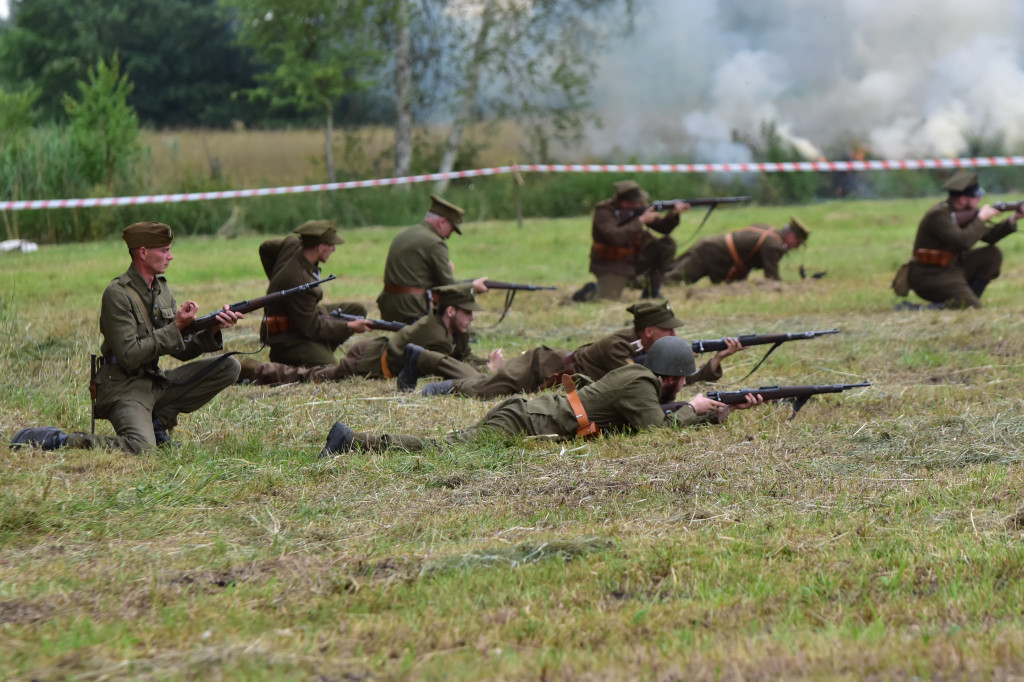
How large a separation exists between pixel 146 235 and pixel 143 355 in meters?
0.71

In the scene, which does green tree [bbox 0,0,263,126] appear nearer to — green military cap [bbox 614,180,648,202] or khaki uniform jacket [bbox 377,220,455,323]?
green military cap [bbox 614,180,648,202]

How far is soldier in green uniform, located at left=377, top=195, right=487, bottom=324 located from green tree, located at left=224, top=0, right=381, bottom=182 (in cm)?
1647

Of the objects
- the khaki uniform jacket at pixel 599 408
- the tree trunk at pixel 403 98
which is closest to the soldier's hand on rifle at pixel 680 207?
the khaki uniform jacket at pixel 599 408

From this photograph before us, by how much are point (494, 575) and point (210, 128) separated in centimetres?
3482

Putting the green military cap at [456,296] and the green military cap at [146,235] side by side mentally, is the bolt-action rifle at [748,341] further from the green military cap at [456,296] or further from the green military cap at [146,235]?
the green military cap at [146,235]

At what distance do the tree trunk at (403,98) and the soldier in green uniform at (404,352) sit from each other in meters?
18.8

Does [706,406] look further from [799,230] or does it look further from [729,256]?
[799,230]

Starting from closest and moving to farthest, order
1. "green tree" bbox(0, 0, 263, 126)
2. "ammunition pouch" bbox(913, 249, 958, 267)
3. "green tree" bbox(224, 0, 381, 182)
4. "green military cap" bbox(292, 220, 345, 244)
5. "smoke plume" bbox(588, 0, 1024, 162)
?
"green military cap" bbox(292, 220, 345, 244) → "ammunition pouch" bbox(913, 249, 958, 267) → "green tree" bbox(224, 0, 381, 182) → "smoke plume" bbox(588, 0, 1024, 162) → "green tree" bbox(0, 0, 263, 126)

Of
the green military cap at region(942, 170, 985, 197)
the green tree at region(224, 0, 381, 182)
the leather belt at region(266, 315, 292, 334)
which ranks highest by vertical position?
the green tree at region(224, 0, 381, 182)

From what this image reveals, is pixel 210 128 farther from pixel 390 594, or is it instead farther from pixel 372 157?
pixel 390 594

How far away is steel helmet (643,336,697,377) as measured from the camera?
7.87m

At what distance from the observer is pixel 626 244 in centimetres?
1545

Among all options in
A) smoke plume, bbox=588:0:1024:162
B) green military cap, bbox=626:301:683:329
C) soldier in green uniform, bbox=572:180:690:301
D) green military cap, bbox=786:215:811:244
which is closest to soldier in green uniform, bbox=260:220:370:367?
green military cap, bbox=626:301:683:329

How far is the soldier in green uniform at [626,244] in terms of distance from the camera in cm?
1542
